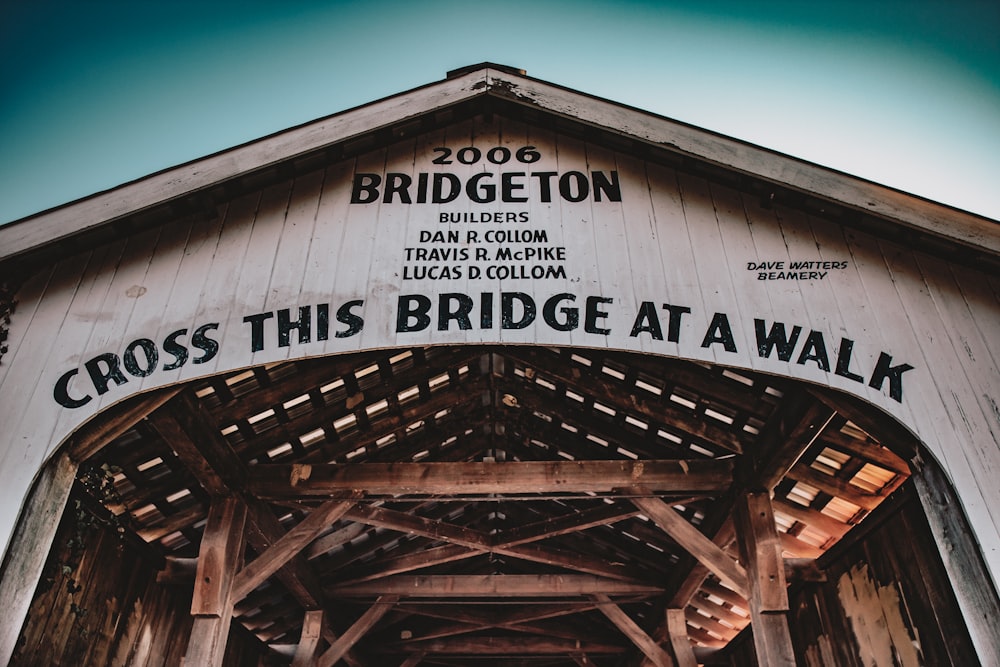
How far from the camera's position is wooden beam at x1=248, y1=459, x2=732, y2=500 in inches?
262

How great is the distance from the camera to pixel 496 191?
505 cm

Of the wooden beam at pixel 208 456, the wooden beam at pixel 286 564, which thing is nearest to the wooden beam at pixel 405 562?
the wooden beam at pixel 286 564

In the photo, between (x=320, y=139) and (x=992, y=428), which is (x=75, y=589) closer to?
(x=320, y=139)

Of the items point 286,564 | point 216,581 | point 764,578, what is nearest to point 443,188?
point 216,581

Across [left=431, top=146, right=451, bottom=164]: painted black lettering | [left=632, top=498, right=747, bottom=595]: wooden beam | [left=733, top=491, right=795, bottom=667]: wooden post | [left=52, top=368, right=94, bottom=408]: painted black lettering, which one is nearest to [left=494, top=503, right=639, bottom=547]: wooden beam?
[left=632, top=498, right=747, bottom=595]: wooden beam

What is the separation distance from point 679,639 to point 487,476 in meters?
4.01

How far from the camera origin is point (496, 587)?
9.05m

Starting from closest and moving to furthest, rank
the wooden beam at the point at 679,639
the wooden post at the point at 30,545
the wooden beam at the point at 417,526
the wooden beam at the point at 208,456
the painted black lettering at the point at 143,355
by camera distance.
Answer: the wooden post at the point at 30,545 → the painted black lettering at the point at 143,355 → the wooden beam at the point at 208,456 → the wooden beam at the point at 417,526 → the wooden beam at the point at 679,639

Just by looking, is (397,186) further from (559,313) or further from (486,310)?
(559,313)

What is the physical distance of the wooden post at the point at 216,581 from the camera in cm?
541

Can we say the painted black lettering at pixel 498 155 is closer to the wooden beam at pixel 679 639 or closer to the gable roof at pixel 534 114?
the gable roof at pixel 534 114

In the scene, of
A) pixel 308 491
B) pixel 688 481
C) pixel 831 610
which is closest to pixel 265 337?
pixel 308 491

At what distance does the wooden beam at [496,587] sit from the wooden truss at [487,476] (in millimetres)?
26

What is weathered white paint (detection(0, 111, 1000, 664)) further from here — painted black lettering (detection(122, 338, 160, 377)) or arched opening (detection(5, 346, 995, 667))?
arched opening (detection(5, 346, 995, 667))
